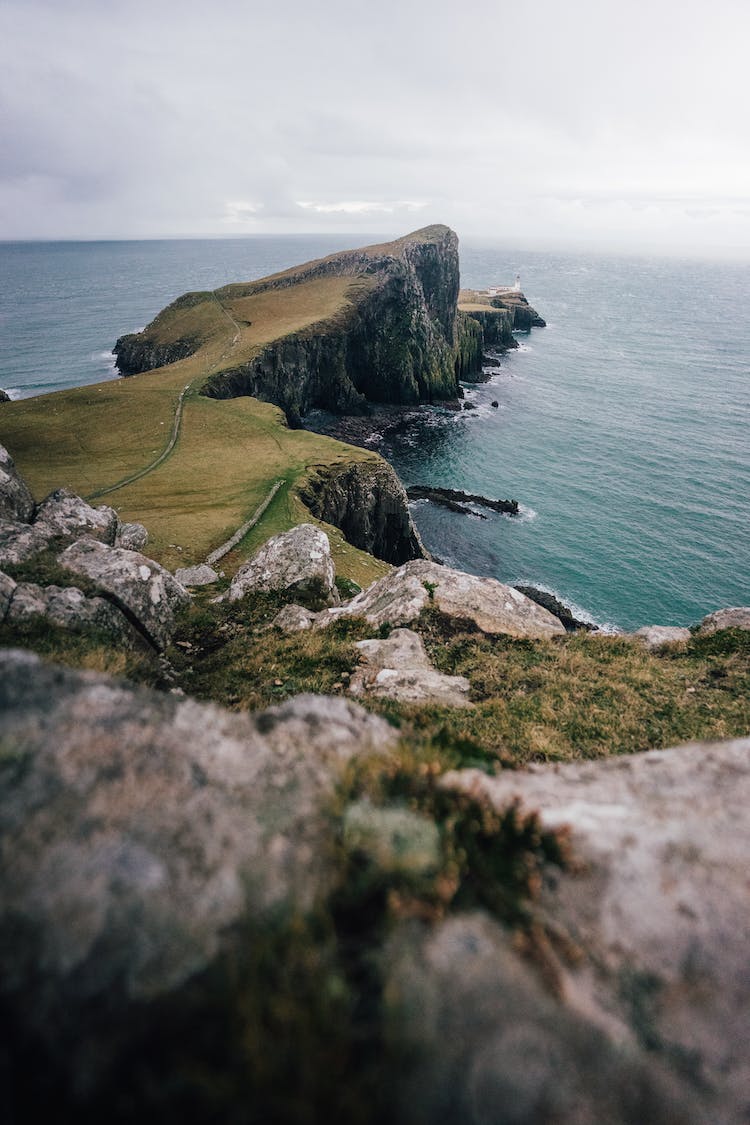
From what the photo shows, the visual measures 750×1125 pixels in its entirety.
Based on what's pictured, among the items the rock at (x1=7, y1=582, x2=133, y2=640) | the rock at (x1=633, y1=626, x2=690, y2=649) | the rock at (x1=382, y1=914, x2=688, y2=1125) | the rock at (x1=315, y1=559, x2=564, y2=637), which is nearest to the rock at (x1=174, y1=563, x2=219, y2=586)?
the rock at (x1=315, y1=559, x2=564, y2=637)

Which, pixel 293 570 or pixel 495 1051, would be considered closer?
pixel 495 1051

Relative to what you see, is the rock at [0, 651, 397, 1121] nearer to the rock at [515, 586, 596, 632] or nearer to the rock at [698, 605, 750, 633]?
the rock at [698, 605, 750, 633]

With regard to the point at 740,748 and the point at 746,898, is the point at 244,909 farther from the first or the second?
the point at 740,748

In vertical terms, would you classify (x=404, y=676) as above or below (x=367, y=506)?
above

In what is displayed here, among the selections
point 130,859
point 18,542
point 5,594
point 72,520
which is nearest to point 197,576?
point 72,520

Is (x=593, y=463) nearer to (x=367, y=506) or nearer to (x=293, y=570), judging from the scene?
(x=367, y=506)

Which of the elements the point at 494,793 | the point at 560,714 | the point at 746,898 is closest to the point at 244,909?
the point at 494,793
